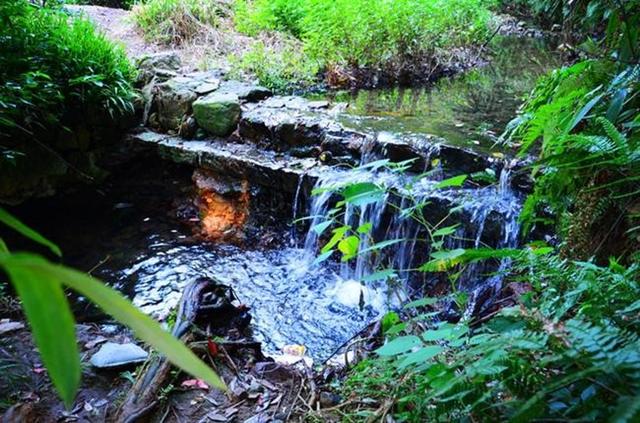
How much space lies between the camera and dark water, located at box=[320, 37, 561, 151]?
484cm

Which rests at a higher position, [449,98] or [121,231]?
[449,98]

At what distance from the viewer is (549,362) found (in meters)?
0.96

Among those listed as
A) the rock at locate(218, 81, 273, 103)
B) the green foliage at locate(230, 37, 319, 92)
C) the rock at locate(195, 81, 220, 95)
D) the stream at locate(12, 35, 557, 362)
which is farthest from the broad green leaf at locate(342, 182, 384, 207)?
the green foliage at locate(230, 37, 319, 92)

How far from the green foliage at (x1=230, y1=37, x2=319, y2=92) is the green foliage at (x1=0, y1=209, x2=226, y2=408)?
624cm

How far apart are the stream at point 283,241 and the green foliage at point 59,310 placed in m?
2.82

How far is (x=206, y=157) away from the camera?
199 inches

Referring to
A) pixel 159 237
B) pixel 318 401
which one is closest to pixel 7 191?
pixel 159 237

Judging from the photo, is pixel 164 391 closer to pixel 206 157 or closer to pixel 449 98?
pixel 206 157

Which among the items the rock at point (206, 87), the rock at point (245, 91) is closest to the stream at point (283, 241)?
the rock at point (206, 87)

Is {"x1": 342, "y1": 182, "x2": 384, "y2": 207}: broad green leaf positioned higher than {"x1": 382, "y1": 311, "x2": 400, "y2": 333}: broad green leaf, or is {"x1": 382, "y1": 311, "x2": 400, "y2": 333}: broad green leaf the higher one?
{"x1": 342, "y1": 182, "x2": 384, "y2": 207}: broad green leaf

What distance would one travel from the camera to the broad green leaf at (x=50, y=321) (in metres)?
0.33

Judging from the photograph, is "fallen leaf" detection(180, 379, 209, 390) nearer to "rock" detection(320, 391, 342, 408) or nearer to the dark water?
"rock" detection(320, 391, 342, 408)

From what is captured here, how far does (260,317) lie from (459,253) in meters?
2.28

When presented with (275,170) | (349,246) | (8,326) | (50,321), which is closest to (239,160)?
(275,170)
